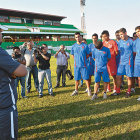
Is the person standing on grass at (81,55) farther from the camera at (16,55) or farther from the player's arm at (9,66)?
the player's arm at (9,66)

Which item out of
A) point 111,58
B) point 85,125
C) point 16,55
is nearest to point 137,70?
point 111,58

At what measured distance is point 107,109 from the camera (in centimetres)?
406

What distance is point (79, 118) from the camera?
364 centimetres

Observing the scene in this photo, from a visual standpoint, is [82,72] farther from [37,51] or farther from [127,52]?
[37,51]

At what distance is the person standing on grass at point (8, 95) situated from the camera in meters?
1.48

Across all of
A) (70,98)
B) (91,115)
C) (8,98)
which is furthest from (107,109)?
(8,98)

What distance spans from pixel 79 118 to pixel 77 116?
0.12 meters

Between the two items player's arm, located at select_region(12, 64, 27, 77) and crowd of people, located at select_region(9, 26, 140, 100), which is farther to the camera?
crowd of people, located at select_region(9, 26, 140, 100)

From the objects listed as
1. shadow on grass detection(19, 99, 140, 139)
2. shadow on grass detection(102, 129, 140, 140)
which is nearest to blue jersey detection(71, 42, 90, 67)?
shadow on grass detection(19, 99, 140, 139)

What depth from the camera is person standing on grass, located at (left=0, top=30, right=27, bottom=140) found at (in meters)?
1.48

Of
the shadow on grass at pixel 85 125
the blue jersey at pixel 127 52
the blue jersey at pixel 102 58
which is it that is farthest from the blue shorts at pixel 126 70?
the shadow on grass at pixel 85 125

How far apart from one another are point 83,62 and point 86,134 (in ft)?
8.77

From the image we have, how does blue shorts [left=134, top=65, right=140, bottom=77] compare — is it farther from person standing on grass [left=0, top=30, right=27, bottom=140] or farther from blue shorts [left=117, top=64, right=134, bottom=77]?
person standing on grass [left=0, top=30, right=27, bottom=140]

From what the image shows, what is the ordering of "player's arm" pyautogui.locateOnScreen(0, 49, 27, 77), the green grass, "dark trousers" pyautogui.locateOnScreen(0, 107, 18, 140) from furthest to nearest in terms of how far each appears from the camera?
1. the green grass
2. "dark trousers" pyautogui.locateOnScreen(0, 107, 18, 140)
3. "player's arm" pyautogui.locateOnScreen(0, 49, 27, 77)
